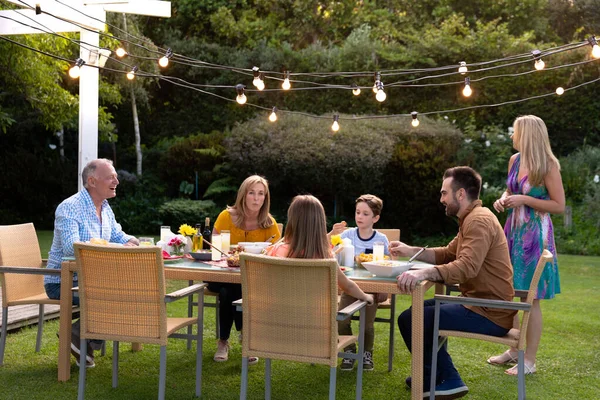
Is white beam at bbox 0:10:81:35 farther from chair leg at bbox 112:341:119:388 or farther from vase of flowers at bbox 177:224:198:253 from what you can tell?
chair leg at bbox 112:341:119:388

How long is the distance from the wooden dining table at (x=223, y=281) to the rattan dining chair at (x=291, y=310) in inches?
14.1

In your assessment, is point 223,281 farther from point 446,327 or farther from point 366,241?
point 366,241


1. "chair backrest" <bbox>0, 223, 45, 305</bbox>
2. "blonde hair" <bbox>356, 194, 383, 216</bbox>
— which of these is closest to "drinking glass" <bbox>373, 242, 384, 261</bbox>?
"blonde hair" <bbox>356, 194, 383, 216</bbox>

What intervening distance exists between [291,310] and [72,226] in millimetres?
1829

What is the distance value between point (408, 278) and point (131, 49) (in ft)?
34.7

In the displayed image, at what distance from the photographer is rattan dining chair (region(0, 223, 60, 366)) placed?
4.62 meters

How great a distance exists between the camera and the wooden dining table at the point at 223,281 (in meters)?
3.77

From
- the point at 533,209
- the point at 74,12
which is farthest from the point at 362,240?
the point at 74,12

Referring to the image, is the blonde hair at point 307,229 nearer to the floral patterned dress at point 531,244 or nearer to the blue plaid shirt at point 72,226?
the blue plaid shirt at point 72,226

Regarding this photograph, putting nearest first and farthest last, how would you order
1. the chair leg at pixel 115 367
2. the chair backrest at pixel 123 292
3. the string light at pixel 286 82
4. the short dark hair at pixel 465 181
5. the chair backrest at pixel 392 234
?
the chair backrest at pixel 123 292 < the short dark hair at pixel 465 181 < the chair leg at pixel 115 367 < the chair backrest at pixel 392 234 < the string light at pixel 286 82

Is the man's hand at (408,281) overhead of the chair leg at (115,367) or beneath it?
overhead

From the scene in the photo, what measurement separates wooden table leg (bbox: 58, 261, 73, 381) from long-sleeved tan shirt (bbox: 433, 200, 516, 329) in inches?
83.5

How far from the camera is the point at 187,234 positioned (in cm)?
464

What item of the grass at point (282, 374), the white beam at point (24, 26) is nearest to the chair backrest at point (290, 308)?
the grass at point (282, 374)
